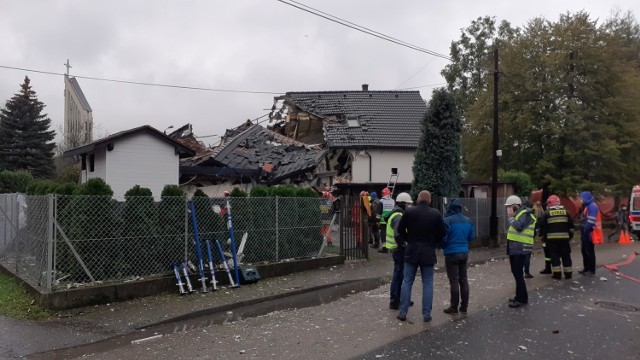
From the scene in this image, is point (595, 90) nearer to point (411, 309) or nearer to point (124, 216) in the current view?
point (411, 309)

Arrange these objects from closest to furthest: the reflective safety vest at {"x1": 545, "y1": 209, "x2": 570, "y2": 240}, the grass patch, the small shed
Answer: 1. the grass patch
2. the reflective safety vest at {"x1": 545, "y1": 209, "x2": 570, "y2": 240}
3. the small shed

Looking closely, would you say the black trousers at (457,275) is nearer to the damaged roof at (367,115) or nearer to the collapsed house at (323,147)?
the collapsed house at (323,147)

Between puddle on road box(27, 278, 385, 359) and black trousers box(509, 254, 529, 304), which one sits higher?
black trousers box(509, 254, 529, 304)

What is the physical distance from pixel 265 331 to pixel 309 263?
5.23 metres

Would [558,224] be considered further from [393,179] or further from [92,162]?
[393,179]

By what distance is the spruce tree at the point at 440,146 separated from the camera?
18141mm

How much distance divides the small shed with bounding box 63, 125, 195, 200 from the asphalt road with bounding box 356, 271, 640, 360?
14.5 m

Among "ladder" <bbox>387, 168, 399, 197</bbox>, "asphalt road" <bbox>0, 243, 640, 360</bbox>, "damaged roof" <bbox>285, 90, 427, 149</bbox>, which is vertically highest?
"damaged roof" <bbox>285, 90, 427, 149</bbox>

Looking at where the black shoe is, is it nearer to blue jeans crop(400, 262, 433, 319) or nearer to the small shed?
blue jeans crop(400, 262, 433, 319)

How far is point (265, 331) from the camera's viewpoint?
24.0 ft

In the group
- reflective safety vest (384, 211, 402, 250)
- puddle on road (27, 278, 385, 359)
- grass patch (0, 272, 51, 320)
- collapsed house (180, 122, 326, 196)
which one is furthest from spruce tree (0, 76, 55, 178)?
reflective safety vest (384, 211, 402, 250)

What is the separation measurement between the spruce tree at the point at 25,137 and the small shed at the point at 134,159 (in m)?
24.0

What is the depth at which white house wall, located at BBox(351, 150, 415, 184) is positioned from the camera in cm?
2862

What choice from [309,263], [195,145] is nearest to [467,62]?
[195,145]
